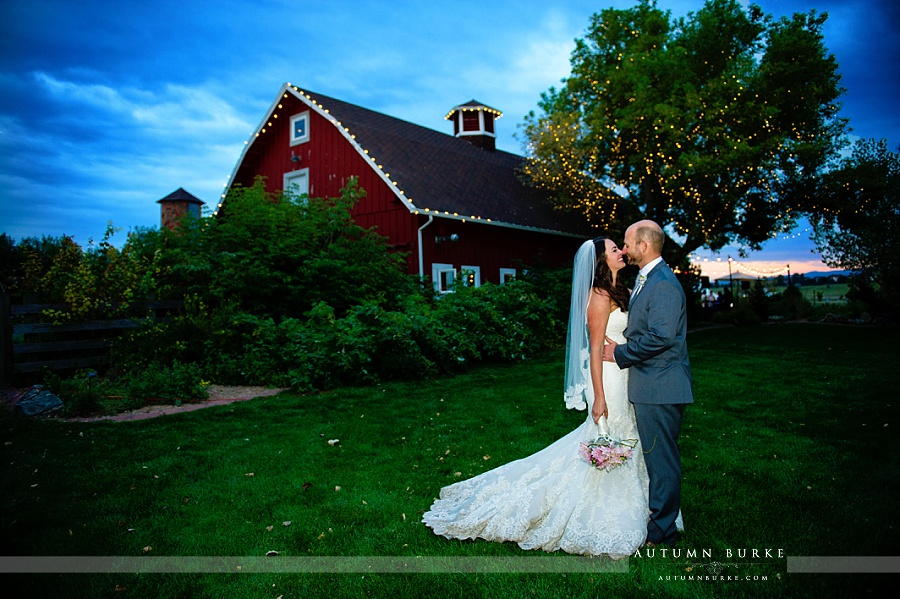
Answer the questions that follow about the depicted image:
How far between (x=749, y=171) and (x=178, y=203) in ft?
94.7

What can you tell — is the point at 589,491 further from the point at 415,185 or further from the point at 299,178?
the point at 299,178

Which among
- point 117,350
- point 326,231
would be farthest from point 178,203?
point 117,350

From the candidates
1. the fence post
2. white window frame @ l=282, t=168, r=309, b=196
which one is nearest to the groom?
the fence post

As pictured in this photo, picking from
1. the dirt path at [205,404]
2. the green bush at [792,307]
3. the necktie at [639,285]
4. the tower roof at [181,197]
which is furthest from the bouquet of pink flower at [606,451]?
the tower roof at [181,197]

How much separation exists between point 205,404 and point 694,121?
14691 mm

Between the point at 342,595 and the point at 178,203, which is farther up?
the point at 178,203

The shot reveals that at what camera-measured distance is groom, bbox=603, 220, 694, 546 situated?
10.9 ft

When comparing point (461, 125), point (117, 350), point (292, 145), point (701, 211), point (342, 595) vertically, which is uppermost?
point (461, 125)

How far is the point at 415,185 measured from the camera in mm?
16203

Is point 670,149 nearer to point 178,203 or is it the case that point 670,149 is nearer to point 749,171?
point 749,171

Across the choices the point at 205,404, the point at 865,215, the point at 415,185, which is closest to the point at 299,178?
the point at 415,185

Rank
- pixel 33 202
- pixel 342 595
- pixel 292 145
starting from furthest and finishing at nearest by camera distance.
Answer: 1. pixel 292 145
2. pixel 33 202
3. pixel 342 595

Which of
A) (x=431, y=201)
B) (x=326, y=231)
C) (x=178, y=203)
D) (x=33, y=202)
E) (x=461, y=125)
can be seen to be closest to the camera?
(x=33, y=202)

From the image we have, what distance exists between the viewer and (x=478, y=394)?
8.31m
